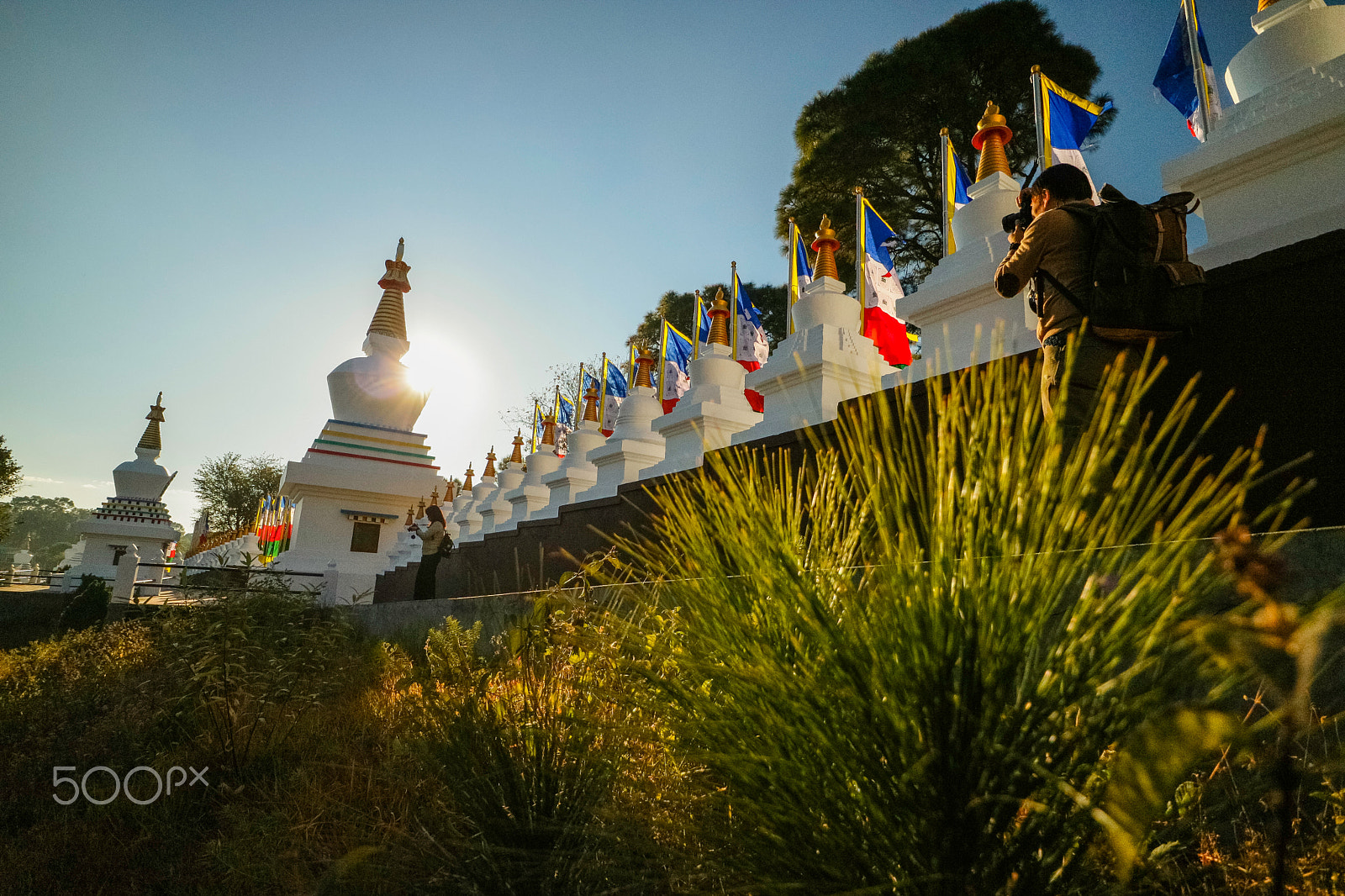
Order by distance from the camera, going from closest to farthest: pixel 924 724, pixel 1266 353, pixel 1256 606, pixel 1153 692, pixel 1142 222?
1. pixel 1153 692
2. pixel 924 724
3. pixel 1256 606
4. pixel 1142 222
5. pixel 1266 353

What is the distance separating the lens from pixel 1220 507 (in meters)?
0.95

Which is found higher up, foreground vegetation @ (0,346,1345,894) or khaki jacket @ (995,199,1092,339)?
khaki jacket @ (995,199,1092,339)

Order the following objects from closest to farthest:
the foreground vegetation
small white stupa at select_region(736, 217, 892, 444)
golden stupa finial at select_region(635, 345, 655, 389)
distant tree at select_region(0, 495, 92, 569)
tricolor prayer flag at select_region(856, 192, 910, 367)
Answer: the foreground vegetation < small white stupa at select_region(736, 217, 892, 444) < tricolor prayer flag at select_region(856, 192, 910, 367) < golden stupa finial at select_region(635, 345, 655, 389) < distant tree at select_region(0, 495, 92, 569)

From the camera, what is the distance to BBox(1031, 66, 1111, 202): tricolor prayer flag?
5000 millimetres

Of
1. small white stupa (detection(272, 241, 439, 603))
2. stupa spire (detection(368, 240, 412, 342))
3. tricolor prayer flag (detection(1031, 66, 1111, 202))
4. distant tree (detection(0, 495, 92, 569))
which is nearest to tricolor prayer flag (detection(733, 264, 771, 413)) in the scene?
tricolor prayer flag (detection(1031, 66, 1111, 202))

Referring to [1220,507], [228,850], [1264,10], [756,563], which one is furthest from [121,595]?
[1264,10]

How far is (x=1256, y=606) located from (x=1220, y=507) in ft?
1.28

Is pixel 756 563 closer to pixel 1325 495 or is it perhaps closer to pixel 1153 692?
pixel 1153 692

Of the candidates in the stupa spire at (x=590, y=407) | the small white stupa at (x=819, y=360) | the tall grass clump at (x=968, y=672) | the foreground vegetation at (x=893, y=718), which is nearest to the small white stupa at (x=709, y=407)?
the small white stupa at (x=819, y=360)

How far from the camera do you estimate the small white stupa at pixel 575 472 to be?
28.7 ft

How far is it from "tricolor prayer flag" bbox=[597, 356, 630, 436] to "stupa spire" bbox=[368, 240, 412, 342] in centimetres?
1111

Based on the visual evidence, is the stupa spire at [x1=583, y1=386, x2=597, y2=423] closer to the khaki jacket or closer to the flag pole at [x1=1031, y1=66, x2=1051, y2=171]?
the flag pole at [x1=1031, y1=66, x2=1051, y2=171]

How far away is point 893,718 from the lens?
1.02m

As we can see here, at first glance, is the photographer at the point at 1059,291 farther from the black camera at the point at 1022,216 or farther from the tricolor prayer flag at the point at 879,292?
the tricolor prayer flag at the point at 879,292
